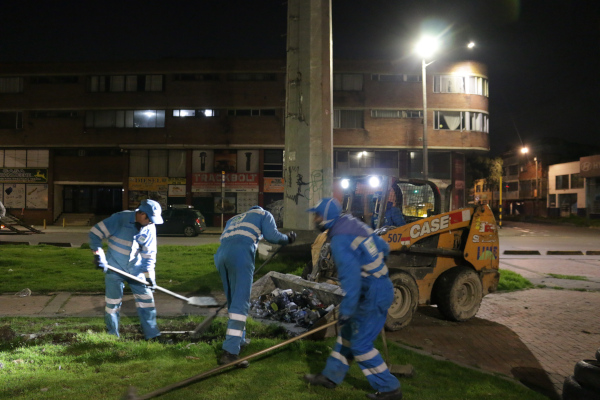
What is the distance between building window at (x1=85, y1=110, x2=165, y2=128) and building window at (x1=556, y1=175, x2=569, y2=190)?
1963 inches

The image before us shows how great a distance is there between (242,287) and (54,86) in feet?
126

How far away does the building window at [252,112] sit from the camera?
35.3 meters

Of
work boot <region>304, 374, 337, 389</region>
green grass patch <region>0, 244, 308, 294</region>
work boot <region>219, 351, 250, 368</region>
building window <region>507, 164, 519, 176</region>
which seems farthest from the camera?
building window <region>507, 164, 519, 176</region>

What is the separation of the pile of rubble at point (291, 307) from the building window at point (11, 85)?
1527 inches

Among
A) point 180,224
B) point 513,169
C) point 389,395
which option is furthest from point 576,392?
point 513,169

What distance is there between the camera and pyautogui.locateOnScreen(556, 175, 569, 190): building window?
57.9 metres

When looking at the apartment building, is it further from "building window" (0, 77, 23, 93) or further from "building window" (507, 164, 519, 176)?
"building window" (507, 164, 519, 176)

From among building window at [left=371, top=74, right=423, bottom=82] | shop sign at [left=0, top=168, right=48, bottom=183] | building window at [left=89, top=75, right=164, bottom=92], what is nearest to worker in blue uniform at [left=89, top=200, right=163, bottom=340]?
building window at [left=371, top=74, right=423, bottom=82]

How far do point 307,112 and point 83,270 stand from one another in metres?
6.67

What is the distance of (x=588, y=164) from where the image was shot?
46.0 m

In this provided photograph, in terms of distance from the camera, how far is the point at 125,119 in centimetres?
3612

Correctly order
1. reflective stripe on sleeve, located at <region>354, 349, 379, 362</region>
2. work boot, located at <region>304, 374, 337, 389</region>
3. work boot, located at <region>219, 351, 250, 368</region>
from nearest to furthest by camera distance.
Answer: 1. reflective stripe on sleeve, located at <region>354, 349, 379, 362</region>
2. work boot, located at <region>304, 374, 337, 389</region>
3. work boot, located at <region>219, 351, 250, 368</region>

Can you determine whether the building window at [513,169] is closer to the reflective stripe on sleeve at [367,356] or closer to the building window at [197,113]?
the building window at [197,113]

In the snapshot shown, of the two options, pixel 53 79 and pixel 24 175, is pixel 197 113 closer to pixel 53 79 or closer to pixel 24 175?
pixel 53 79
